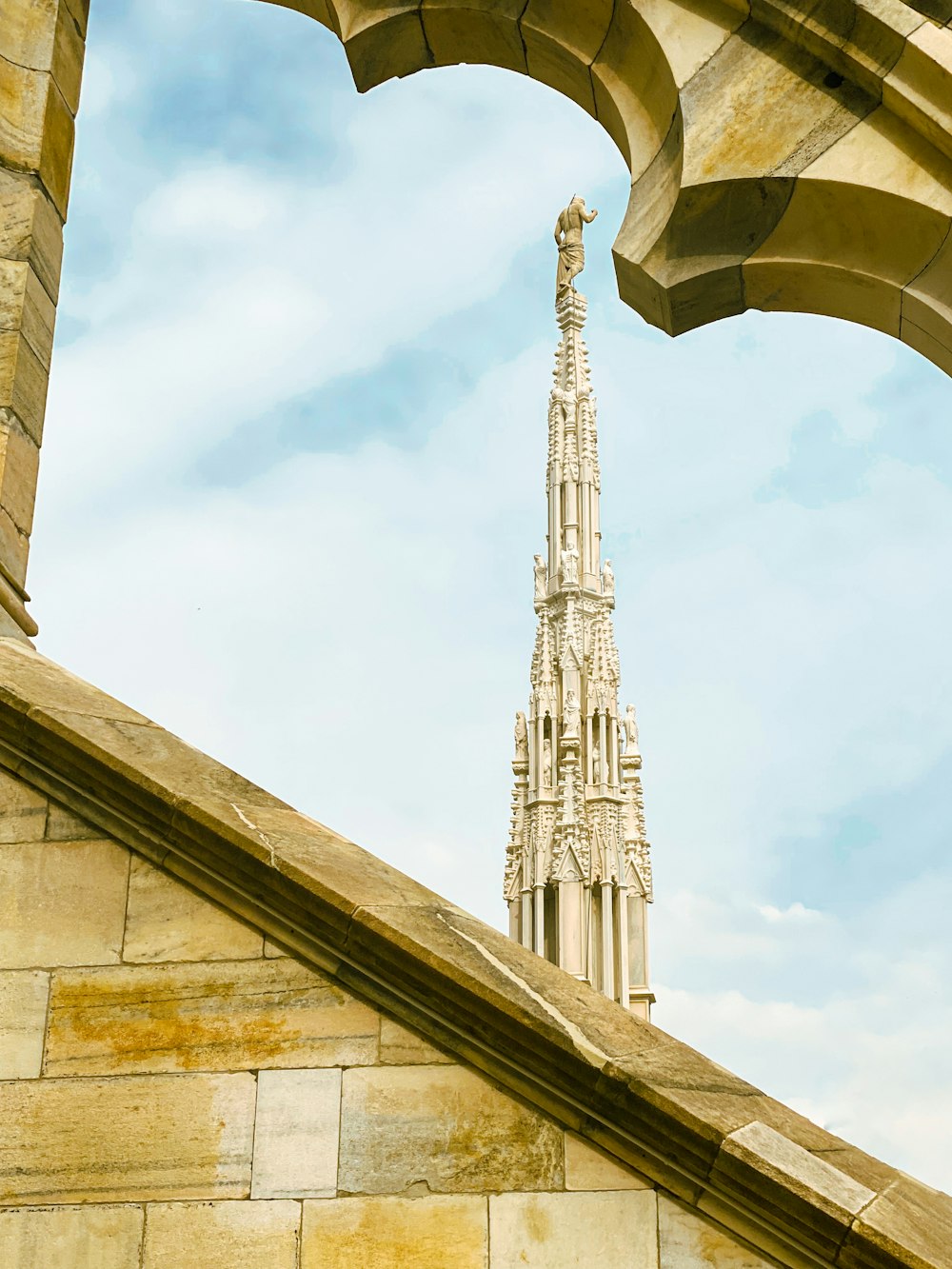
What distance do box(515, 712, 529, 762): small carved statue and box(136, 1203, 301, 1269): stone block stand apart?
25256mm

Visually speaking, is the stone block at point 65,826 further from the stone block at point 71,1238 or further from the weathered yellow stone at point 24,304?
the weathered yellow stone at point 24,304

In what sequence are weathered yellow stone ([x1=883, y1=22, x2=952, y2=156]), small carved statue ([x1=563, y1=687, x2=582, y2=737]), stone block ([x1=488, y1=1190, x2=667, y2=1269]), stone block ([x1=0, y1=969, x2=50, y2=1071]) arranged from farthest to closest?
small carved statue ([x1=563, y1=687, x2=582, y2=737]), weathered yellow stone ([x1=883, y1=22, x2=952, y2=156]), stone block ([x1=0, y1=969, x2=50, y2=1071]), stone block ([x1=488, y1=1190, x2=667, y2=1269])

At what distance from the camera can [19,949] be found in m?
2.61

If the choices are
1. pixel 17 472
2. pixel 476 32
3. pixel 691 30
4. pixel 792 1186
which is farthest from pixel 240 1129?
pixel 476 32

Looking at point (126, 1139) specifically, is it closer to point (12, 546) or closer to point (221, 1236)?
point (221, 1236)

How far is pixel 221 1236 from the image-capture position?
93.5 inches

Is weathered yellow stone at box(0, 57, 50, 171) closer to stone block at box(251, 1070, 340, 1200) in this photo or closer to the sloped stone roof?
the sloped stone roof

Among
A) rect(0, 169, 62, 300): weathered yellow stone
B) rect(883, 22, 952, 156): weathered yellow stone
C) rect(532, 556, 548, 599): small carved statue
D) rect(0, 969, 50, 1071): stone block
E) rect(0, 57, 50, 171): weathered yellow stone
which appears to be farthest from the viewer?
rect(532, 556, 548, 599): small carved statue

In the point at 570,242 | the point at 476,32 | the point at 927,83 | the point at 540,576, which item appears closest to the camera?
the point at 927,83

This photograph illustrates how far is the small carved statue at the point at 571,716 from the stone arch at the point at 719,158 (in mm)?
23391

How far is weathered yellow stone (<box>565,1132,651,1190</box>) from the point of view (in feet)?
7.64

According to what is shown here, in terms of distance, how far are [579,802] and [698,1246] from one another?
80.1ft

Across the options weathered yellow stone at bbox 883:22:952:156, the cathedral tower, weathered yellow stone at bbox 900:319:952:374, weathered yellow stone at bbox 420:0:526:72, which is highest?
the cathedral tower

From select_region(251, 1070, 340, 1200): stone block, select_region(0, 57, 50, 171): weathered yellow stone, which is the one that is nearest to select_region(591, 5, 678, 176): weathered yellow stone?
select_region(0, 57, 50, 171): weathered yellow stone
